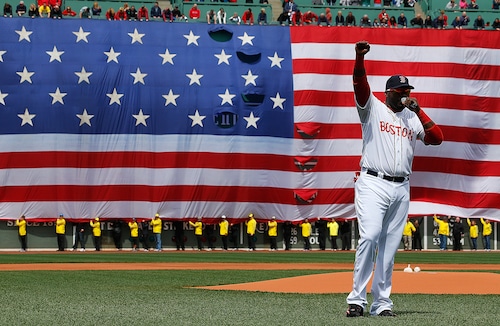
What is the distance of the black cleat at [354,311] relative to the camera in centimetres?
847

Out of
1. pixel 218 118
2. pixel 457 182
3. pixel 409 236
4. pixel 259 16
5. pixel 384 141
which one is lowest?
pixel 409 236

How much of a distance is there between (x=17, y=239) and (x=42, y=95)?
5.89 m

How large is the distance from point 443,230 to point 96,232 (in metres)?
14.5

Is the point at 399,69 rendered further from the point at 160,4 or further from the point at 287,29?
the point at 160,4

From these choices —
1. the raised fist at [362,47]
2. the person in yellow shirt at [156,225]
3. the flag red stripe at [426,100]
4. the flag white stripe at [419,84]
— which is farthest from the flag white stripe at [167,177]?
the raised fist at [362,47]

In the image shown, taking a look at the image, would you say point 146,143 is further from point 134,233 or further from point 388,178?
point 388,178

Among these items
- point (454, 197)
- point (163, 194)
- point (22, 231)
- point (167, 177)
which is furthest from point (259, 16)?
point (22, 231)

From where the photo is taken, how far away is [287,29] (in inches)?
1512

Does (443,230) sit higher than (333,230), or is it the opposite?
(333,230)

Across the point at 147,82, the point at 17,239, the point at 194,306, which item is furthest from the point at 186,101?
the point at 194,306

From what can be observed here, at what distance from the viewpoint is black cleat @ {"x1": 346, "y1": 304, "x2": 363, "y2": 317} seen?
8.47 metres

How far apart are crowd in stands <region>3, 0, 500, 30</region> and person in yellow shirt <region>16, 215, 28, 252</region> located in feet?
26.7

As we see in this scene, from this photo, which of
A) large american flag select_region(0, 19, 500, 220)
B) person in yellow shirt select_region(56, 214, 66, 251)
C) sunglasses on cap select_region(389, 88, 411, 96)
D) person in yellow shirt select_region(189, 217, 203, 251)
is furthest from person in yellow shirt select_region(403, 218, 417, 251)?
sunglasses on cap select_region(389, 88, 411, 96)

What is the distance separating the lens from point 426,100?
1519 inches
